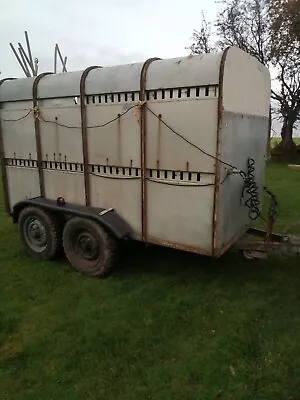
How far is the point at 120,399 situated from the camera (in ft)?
9.84

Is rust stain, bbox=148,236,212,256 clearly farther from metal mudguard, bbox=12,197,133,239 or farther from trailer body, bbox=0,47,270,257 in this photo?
metal mudguard, bbox=12,197,133,239

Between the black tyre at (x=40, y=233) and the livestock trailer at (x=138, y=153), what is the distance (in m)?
0.02

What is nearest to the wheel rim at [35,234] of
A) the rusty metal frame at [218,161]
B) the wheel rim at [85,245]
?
the wheel rim at [85,245]

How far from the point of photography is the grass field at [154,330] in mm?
3149

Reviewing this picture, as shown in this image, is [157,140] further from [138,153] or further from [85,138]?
[85,138]

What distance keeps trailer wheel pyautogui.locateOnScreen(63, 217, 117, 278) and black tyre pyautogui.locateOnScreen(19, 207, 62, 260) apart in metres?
0.29

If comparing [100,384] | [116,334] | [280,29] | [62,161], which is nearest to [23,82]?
[62,161]

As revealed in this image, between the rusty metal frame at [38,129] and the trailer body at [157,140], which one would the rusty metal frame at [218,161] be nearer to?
the trailer body at [157,140]

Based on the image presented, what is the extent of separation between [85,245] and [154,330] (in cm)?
186

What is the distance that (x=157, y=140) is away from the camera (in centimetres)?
448

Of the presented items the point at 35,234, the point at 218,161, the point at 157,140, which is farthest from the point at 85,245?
the point at 218,161

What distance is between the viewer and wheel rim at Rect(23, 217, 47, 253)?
5715 mm

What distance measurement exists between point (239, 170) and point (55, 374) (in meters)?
3.23

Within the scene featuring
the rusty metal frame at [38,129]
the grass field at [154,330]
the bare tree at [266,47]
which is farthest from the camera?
the bare tree at [266,47]
